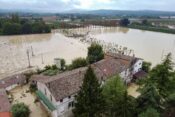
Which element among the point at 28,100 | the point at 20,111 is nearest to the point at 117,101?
the point at 20,111

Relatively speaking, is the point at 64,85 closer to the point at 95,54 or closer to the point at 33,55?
the point at 95,54

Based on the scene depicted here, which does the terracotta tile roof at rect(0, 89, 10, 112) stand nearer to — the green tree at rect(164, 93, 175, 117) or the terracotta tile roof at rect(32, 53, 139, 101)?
the terracotta tile roof at rect(32, 53, 139, 101)

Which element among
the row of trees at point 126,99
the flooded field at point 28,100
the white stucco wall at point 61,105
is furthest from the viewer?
the flooded field at point 28,100

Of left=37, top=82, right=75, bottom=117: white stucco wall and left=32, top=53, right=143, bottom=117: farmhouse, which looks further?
left=32, top=53, right=143, bottom=117: farmhouse

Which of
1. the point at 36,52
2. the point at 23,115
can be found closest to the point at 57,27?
the point at 36,52

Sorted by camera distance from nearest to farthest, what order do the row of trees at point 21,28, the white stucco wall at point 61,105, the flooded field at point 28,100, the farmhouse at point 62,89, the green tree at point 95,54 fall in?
the white stucco wall at point 61,105
the farmhouse at point 62,89
the flooded field at point 28,100
the green tree at point 95,54
the row of trees at point 21,28

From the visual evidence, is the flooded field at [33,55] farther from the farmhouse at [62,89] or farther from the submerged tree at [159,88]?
the submerged tree at [159,88]

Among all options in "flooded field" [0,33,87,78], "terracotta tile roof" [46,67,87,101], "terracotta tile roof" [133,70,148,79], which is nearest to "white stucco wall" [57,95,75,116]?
"terracotta tile roof" [46,67,87,101]

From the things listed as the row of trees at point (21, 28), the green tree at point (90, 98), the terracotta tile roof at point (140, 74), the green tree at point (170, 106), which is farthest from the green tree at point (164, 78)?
the row of trees at point (21, 28)
